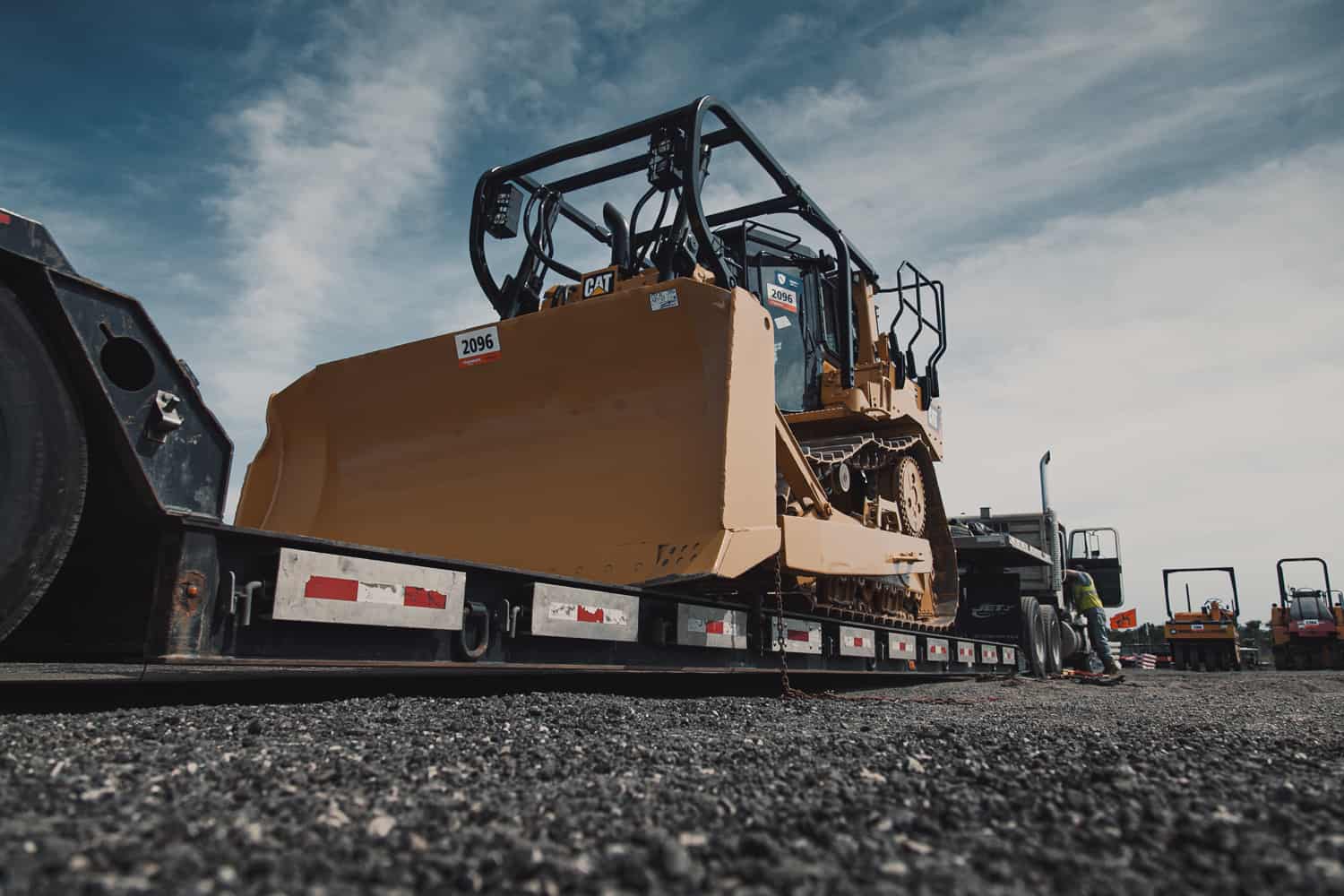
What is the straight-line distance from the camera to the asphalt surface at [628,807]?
4.35 ft

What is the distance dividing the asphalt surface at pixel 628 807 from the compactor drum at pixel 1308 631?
18.8 meters

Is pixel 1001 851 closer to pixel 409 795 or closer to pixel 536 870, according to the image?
pixel 536 870

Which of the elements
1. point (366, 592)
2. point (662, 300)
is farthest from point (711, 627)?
point (366, 592)

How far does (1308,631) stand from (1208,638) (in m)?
2.10

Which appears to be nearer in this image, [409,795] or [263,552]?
[409,795]

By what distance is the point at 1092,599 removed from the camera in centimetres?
1125

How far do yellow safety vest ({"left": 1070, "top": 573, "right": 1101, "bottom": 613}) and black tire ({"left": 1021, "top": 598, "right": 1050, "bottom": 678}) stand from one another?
1129 millimetres

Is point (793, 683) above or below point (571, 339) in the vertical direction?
below

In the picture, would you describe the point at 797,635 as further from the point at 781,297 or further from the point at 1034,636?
the point at 1034,636

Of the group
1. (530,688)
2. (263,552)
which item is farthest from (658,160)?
(263,552)

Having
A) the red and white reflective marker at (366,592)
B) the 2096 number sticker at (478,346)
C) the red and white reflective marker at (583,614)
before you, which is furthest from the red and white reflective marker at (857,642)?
the red and white reflective marker at (366,592)

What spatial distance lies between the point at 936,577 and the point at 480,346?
500 cm

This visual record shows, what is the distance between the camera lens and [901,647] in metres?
6.72

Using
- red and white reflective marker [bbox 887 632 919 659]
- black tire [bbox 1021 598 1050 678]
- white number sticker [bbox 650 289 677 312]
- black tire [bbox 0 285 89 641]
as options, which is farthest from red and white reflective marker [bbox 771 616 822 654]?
black tire [bbox 1021 598 1050 678]
